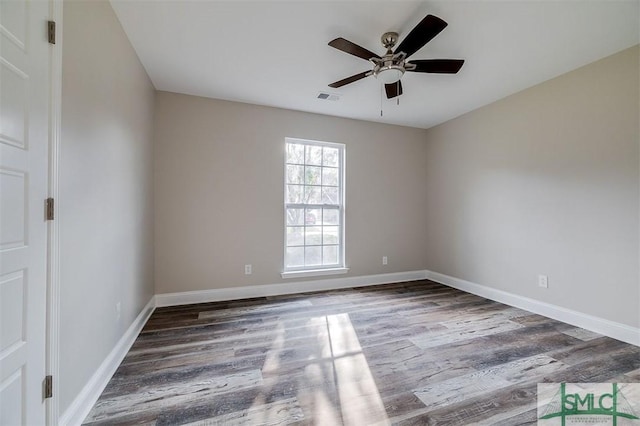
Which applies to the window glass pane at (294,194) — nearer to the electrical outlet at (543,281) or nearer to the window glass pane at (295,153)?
the window glass pane at (295,153)

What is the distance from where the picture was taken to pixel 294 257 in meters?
3.86

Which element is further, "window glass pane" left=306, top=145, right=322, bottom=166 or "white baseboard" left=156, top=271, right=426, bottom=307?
"window glass pane" left=306, top=145, right=322, bottom=166

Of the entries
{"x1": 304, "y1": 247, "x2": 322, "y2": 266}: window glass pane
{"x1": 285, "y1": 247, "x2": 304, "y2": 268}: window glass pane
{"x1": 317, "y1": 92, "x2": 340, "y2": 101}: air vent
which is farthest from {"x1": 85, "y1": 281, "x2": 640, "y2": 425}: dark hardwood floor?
{"x1": 317, "y1": 92, "x2": 340, "y2": 101}: air vent

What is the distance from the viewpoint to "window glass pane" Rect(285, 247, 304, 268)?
382 cm

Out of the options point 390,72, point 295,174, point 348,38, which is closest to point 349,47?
point 348,38

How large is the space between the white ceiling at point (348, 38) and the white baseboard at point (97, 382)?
8.08 ft

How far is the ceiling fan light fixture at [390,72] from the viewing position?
2.19 m

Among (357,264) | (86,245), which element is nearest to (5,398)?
(86,245)

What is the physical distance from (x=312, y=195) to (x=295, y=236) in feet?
2.15

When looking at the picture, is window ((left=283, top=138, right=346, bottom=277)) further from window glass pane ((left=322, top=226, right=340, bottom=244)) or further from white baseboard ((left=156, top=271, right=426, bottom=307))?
white baseboard ((left=156, top=271, right=426, bottom=307))

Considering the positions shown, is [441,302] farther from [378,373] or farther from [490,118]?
[490,118]

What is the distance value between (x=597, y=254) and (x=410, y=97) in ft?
8.25

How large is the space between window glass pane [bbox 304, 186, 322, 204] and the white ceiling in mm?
1296

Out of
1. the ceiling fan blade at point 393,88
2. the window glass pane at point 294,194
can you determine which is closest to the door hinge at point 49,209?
the ceiling fan blade at point 393,88
